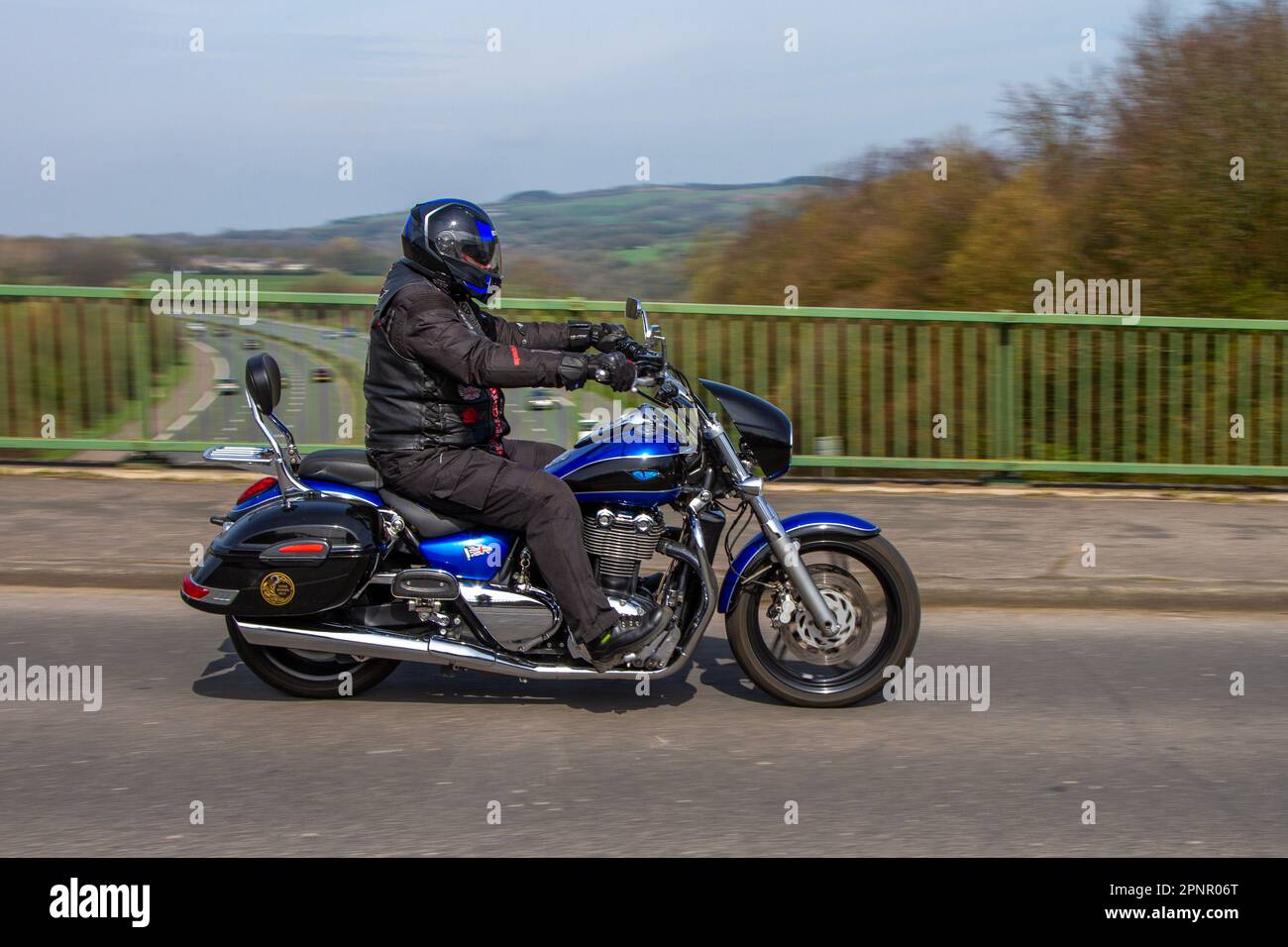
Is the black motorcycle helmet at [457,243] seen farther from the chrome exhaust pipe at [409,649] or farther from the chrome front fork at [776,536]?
the chrome exhaust pipe at [409,649]

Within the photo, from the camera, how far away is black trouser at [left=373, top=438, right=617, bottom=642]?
200 inches

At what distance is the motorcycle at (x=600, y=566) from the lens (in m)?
5.21

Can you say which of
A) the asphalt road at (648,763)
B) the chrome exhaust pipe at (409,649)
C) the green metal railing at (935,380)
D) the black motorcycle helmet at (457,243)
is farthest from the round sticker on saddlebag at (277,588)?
the green metal railing at (935,380)

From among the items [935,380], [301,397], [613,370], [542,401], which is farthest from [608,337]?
[935,380]

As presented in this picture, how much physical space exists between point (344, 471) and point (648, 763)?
5.31 ft

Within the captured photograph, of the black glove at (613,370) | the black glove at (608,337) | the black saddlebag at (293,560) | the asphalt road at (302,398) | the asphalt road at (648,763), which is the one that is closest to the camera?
the asphalt road at (648,763)

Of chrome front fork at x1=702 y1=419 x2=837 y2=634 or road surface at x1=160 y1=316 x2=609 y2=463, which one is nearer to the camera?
chrome front fork at x1=702 y1=419 x2=837 y2=634

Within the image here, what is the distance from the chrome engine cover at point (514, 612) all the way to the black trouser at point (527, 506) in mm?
67

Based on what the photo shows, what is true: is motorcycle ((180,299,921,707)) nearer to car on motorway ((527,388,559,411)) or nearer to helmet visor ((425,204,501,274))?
helmet visor ((425,204,501,274))

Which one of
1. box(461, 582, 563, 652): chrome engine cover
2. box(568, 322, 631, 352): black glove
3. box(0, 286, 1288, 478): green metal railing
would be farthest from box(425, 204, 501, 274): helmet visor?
box(0, 286, 1288, 478): green metal railing

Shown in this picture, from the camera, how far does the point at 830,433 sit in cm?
1053

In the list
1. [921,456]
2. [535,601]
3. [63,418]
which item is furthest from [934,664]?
[63,418]

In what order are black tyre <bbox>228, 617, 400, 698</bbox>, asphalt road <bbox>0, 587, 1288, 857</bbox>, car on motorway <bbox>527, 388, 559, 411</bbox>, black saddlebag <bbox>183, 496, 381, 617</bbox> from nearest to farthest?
asphalt road <bbox>0, 587, 1288, 857</bbox>, black saddlebag <bbox>183, 496, 381, 617</bbox>, black tyre <bbox>228, 617, 400, 698</bbox>, car on motorway <bbox>527, 388, 559, 411</bbox>

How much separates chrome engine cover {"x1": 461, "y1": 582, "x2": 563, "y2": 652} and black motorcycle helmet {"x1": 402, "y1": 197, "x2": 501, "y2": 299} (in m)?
1.10
